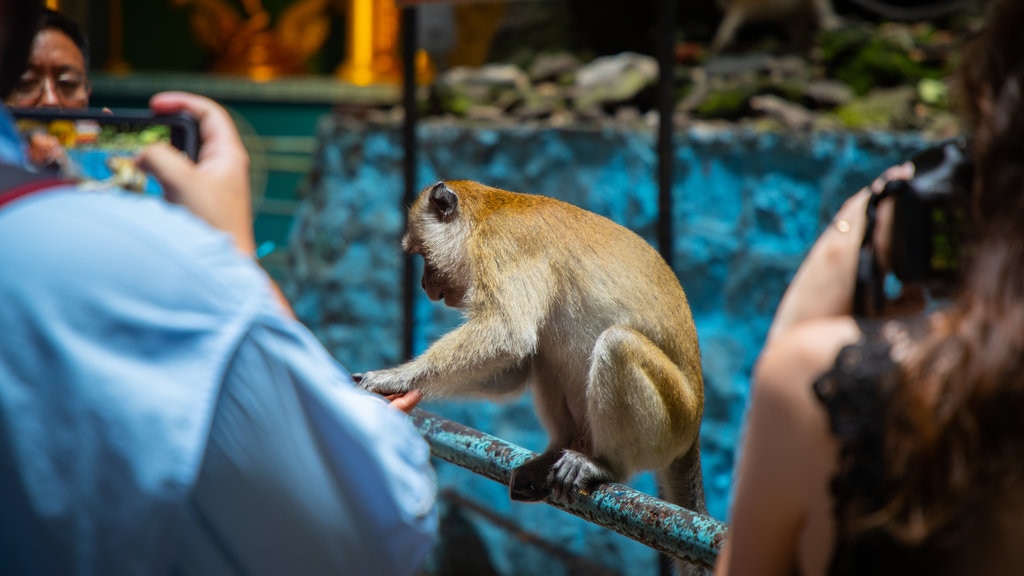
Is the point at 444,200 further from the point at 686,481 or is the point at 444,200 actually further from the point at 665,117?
the point at 686,481

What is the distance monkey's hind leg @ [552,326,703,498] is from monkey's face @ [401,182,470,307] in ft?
1.72

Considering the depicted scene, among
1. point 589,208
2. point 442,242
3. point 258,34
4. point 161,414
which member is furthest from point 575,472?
point 258,34

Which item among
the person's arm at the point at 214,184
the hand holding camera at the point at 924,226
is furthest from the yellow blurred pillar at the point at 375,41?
the hand holding camera at the point at 924,226

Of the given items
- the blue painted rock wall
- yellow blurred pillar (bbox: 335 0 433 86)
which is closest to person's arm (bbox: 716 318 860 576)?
the blue painted rock wall

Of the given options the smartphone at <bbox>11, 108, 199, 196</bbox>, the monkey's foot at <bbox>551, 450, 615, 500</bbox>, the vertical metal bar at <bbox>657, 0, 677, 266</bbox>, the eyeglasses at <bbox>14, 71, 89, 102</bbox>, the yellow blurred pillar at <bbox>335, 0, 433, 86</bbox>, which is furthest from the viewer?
the yellow blurred pillar at <bbox>335, 0, 433, 86</bbox>

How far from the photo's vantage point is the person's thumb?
3.68 ft

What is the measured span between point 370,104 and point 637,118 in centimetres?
213

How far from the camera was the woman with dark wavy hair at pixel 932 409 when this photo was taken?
3.08 ft

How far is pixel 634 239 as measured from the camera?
2730 millimetres

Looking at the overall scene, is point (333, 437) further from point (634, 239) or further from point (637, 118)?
point (637, 118)

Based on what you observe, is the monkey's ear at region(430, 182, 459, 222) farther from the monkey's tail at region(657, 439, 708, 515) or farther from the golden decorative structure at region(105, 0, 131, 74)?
the golden decorative structure at region(105, 0, 131, 74)

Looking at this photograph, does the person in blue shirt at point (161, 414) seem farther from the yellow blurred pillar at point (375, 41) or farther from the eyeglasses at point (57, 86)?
the yellow blurred pillar at point (375, 41)

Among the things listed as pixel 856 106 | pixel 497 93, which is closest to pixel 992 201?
pixel 856 106

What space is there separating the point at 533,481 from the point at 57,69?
1658mm
